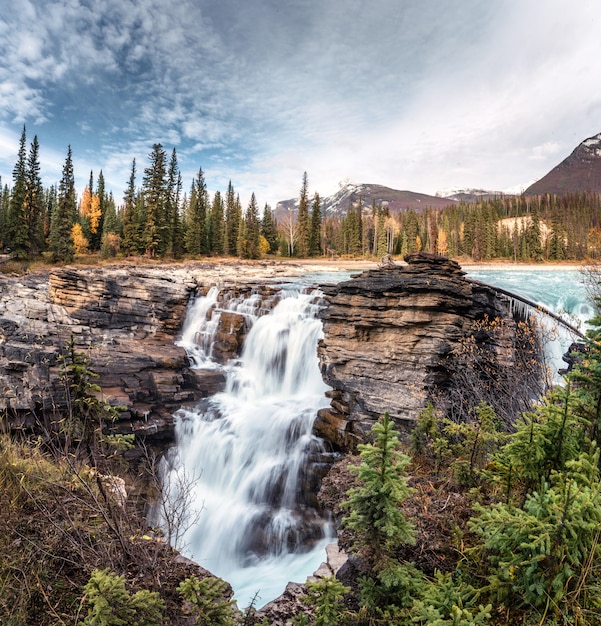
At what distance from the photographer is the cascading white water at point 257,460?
9.57 metres

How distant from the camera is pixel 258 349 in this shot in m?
19.6

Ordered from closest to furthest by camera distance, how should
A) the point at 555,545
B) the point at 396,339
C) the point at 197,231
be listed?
the point at 555,545 → the point at 396,339 → the point at 197,231

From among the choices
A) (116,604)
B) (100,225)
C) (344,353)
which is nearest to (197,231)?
(100,225)

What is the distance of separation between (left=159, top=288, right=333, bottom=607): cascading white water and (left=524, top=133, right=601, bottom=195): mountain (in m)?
204

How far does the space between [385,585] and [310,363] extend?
13813 mm

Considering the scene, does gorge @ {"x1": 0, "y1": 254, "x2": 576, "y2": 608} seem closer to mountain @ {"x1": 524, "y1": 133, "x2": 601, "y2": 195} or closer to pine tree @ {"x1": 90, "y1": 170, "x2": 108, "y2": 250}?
pine tree @ {"x1": 90, "y1": 170, "x2": 108, "y2": 250}

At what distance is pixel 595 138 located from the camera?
196125mm

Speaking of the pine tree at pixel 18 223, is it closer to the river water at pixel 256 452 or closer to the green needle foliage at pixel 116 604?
the river water at pixel 256 452

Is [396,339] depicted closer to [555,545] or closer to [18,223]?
[555,545]

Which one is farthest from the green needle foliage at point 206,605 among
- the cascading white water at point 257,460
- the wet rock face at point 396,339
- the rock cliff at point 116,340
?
the rock cliff at point 116,340

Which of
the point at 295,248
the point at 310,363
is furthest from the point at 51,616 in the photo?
the point at 295,248

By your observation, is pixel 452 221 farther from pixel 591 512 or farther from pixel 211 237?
pixel 591 512

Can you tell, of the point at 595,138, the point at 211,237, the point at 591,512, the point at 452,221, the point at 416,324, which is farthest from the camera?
the point at 595,138

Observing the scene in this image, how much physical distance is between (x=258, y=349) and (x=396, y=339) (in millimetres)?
8763
